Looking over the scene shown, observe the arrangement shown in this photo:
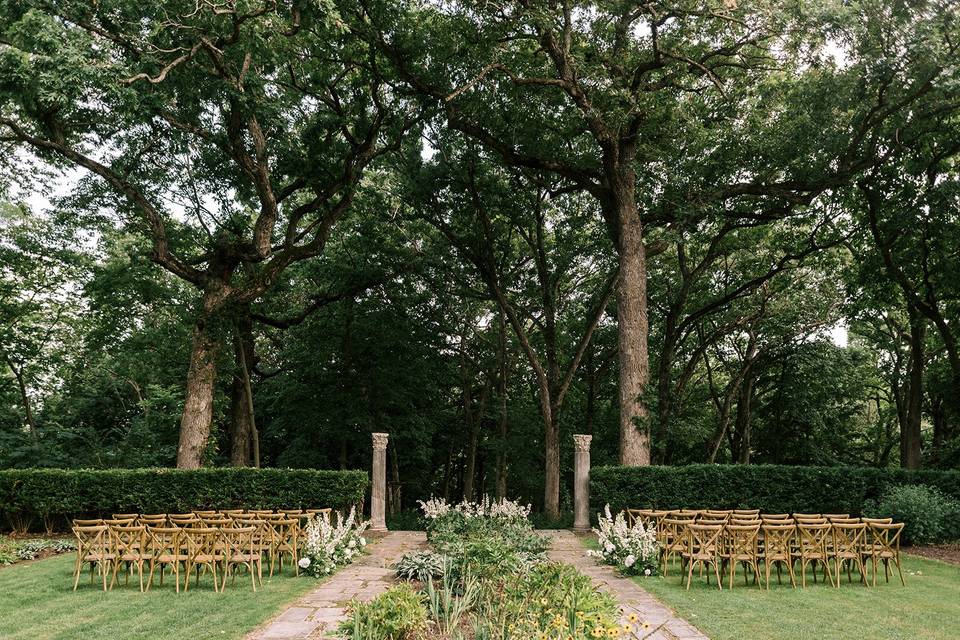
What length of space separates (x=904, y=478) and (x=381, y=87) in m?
15.6

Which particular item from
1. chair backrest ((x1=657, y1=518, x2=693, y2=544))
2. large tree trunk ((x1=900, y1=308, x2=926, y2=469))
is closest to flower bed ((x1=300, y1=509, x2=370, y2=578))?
chair backrest ((x1=657, y1=518, x2=693, y2=544))

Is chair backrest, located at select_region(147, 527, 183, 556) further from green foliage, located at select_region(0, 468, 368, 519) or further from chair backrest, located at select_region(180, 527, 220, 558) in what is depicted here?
green foliage, located at select_region(0, 468, 368, 519)

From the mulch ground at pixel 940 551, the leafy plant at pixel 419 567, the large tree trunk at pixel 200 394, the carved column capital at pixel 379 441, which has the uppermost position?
the large tree trunk at pixel 200 394

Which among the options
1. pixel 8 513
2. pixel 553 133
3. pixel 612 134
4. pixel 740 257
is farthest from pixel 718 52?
pixel 8 513

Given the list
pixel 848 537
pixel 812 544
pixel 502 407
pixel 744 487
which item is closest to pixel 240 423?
pixel 502 407

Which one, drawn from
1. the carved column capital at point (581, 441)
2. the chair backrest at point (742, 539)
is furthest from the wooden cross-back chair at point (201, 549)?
the carved column capital at point (581, 441)

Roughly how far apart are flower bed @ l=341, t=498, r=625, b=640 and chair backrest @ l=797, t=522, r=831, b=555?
13.4 ft

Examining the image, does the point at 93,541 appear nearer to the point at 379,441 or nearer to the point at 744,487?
the point at 379,441

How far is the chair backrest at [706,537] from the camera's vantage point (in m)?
8.12

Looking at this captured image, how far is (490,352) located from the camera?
2514cm

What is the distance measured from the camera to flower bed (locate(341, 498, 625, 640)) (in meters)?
4.30

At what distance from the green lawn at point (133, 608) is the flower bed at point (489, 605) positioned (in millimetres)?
1809

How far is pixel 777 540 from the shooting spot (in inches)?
328

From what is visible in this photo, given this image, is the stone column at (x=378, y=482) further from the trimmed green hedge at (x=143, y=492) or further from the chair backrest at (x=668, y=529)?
the chair backrest at (x=668, y=529)
